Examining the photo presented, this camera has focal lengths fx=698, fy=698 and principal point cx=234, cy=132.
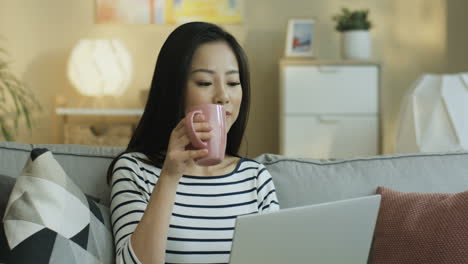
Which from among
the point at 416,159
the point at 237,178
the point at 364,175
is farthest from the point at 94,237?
the point at 416,159

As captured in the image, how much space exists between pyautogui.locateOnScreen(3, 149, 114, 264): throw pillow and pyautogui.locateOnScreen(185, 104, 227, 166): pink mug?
→ 330 mm

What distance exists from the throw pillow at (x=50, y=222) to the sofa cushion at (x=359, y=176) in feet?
1.63

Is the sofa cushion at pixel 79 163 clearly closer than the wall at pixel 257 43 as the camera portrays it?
Yes

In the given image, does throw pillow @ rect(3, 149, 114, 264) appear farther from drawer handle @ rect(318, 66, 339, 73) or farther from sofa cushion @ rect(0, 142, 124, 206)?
drawer handle @ rect(318, 66, 339, 73)

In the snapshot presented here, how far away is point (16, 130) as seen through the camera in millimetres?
5020

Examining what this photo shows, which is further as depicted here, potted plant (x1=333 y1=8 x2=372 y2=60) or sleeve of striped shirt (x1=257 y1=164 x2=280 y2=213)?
potted plant (x1=333 y1=8 x2=372 y2=60)

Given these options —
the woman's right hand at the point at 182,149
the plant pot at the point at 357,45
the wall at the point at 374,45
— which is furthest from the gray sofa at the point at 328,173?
the wall at the point at 374,45

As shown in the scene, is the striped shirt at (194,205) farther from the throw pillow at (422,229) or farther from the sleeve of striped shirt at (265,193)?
the throw pillow at (422,229)

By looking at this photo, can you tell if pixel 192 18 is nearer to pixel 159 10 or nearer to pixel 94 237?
pixel 159 10

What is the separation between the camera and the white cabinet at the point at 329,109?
4.46 meters

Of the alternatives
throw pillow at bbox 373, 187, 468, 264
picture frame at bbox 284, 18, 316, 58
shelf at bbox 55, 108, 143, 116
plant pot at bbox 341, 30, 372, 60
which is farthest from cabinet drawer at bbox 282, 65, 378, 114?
throw pillow at bbox 373, 187, 468, 264

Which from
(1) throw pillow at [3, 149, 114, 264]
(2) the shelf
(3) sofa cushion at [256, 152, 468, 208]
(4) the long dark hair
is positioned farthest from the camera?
(2) the shelf

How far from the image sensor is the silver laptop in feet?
3.28

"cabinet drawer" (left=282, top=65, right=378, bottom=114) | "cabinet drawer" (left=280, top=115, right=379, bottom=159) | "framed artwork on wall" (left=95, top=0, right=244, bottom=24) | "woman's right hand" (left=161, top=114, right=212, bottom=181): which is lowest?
"cabinet drawer" (left=280, top=115, right=379, bottom=159)
